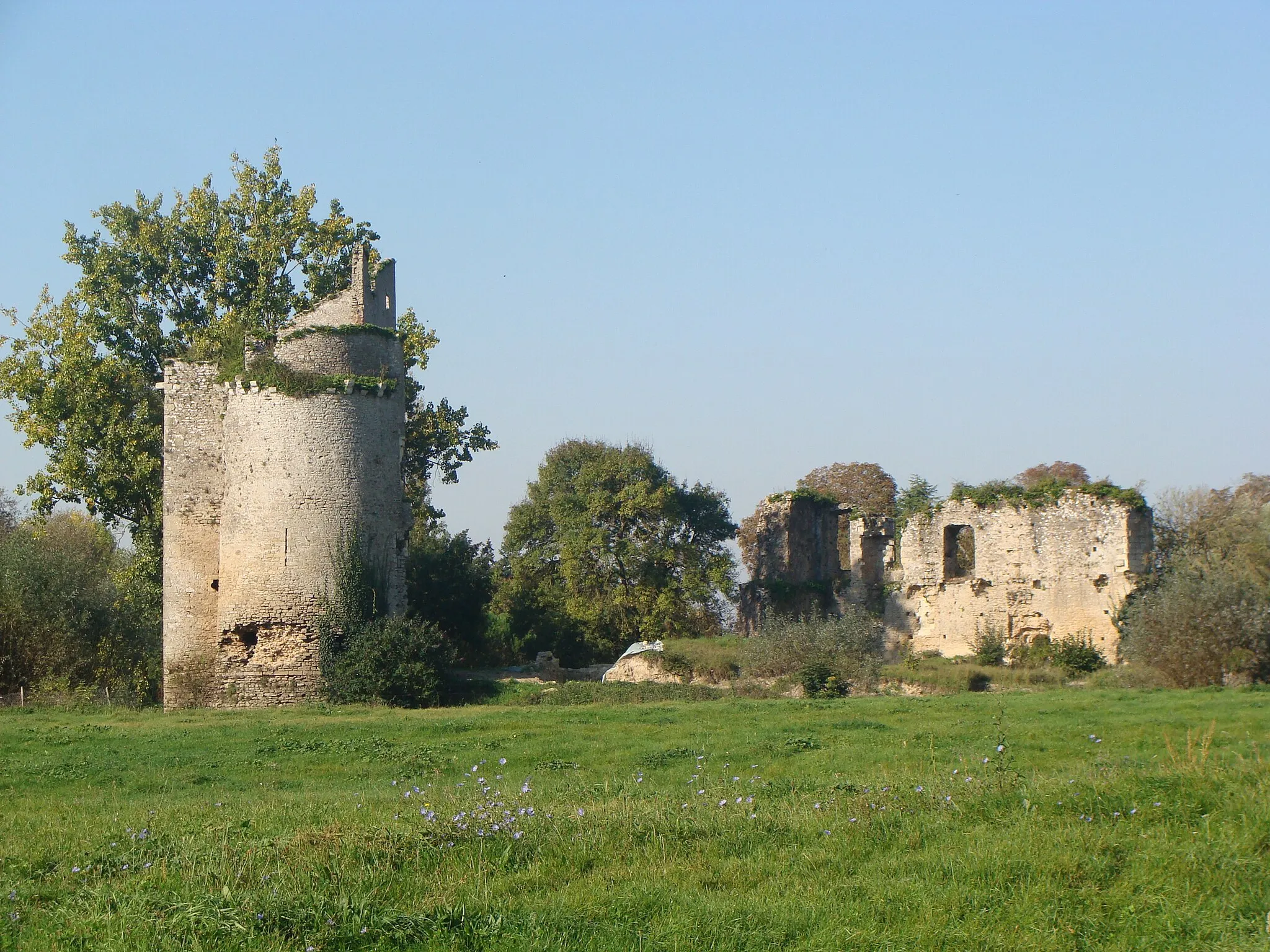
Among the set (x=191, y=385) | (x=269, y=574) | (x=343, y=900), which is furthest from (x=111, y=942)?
(x=191, y=385)

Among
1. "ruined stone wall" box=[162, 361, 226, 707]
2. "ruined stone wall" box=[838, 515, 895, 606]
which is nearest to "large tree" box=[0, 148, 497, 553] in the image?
"ruined stone wall" box=[162, 361, 226, 707]

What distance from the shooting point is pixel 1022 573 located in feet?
94.4

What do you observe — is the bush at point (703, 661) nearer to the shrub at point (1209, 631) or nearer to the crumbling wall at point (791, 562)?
the crumbling wall at point (791, 562)

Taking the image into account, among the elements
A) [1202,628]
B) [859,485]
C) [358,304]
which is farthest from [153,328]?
[859,485]

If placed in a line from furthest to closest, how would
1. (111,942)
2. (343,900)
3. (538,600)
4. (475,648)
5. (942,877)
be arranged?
1. (538,600)
2. (475,648)
3. (942,877)
4. (343,900)
5. (111,942)

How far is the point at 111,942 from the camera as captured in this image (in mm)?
6332

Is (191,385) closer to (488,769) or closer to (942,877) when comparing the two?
(488,769)

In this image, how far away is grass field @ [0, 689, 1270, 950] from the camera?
22.0ft

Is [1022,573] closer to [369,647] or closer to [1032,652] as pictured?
[1032,652]

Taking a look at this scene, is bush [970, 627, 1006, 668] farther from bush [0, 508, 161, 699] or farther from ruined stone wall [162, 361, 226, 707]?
bush [0, 508, 161, 699]

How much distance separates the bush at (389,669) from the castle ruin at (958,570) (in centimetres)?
1293

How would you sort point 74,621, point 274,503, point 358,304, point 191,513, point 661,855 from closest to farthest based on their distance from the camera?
1. point 661,855
2. point 274,503
3. point 191,513
4. point 74,621
5. point 358,304

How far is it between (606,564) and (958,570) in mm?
10112

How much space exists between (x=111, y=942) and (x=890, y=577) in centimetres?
2760
